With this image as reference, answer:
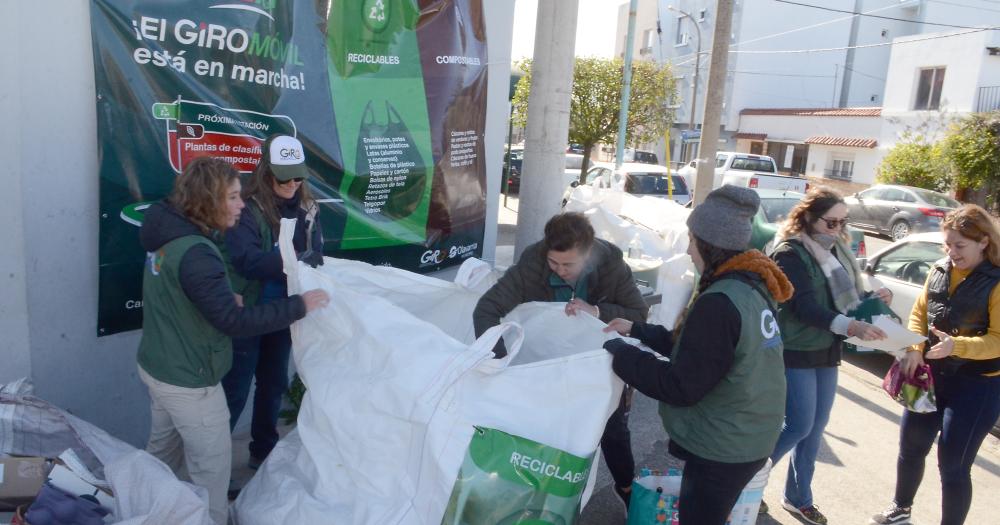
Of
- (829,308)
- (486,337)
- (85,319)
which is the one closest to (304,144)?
(85,319)

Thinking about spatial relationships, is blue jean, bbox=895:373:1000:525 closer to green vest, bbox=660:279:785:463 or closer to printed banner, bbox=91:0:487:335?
green vest, bbox=660:279:785:463

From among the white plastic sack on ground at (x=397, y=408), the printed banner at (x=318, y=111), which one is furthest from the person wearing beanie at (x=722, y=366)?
the printed banner at (x=318, y=111)

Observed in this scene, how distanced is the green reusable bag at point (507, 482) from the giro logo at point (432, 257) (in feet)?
9.13

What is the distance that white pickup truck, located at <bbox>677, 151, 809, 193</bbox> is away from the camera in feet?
60.3

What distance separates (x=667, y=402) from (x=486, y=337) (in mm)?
623

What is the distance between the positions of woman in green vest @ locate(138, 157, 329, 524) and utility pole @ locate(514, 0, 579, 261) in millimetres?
2553

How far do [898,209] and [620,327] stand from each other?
16.9 m

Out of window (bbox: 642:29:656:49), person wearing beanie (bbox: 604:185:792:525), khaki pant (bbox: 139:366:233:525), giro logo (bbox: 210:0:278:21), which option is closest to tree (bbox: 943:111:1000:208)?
person wearing beanie (bbox: 604:185:792:525)

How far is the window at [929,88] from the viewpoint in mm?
23422

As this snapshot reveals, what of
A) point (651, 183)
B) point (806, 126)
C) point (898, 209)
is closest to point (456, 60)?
point (651, 183)

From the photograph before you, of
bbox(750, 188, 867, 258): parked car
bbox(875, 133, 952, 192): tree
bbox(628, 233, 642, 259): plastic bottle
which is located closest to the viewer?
bbox(628, 233, 642, 259): plastic bottle

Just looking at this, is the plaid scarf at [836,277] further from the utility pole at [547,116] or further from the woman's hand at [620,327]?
the utility pole at [547,116]

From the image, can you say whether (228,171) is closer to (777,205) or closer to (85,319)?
(85,319)

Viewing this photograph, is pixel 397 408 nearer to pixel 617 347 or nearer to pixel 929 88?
pixel 617 347
